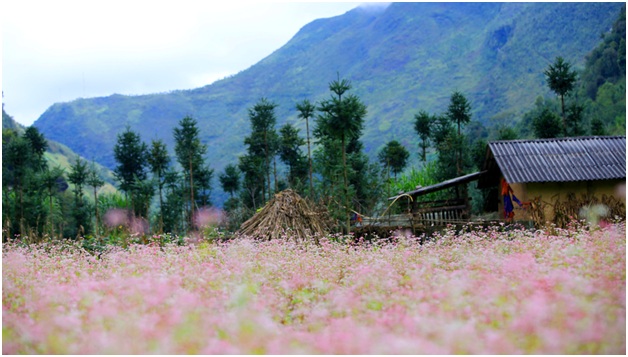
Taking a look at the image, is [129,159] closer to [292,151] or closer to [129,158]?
[129,158]

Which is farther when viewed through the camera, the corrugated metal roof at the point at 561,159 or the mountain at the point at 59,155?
the mountain at the point at 59,155

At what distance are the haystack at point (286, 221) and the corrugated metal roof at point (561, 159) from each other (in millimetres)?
4641

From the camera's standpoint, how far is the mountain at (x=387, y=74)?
7100 cm

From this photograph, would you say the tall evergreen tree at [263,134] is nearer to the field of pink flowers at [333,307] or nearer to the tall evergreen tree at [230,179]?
the tall evergreen tree at [230,179]

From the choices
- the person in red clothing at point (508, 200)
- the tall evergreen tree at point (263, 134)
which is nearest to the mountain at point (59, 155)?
the tall evergreen tree at point (263, 134)

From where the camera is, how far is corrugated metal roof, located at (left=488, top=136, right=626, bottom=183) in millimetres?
13367

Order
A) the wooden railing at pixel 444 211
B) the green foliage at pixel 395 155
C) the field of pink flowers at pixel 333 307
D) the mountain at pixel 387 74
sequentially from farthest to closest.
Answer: the mountain at pixel 387 74
the green foliage at pixel 395 155
the wooden railing at pixel 444 211
the field of pink flowers at pixel 333 307

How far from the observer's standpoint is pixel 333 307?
4281 mm

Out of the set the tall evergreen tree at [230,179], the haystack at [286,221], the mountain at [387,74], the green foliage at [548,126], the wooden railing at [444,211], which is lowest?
the wooden railing at [444,211]

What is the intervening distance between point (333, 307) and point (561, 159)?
37.3 ft

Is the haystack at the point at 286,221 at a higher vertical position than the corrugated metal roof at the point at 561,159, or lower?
lower

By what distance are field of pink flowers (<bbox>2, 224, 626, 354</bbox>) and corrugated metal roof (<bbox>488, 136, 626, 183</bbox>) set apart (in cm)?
777

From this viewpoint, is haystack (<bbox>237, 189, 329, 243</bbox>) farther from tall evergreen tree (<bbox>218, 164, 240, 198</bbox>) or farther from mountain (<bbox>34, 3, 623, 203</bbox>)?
mountain (<bbox>34, 3, 623, 203</bbox>)

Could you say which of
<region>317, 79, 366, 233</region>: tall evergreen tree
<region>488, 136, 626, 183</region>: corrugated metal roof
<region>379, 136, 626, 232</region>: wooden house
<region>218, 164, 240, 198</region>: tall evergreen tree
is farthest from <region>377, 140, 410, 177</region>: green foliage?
<region>317, 79, 366, 233</region>: tall evergreen tree
